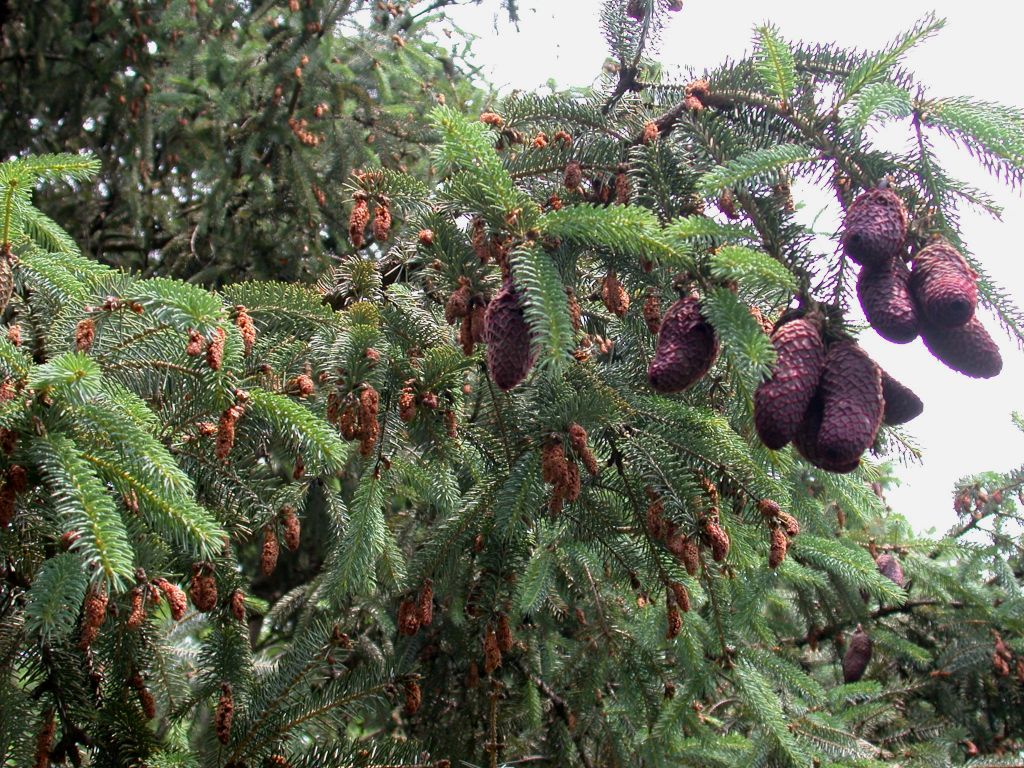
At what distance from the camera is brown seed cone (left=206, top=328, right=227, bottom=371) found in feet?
4.54

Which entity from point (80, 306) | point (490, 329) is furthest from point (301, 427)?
point (80, 306)

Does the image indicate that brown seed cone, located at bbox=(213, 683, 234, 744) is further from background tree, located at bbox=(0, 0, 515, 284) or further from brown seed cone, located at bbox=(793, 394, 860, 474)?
background tree, located at bbox=(0, 0, 515, 284)

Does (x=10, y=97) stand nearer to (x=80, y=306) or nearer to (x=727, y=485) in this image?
(x=80, y=306)

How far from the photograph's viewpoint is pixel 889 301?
1343 millimetres

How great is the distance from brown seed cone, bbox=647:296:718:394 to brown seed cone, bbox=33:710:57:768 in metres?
1.32

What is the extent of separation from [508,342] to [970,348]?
784 mm

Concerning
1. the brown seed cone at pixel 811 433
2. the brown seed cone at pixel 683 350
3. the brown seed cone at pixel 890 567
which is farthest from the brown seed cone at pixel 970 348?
the brown seed cone at pixel 890 567

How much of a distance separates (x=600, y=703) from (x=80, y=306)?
210cm

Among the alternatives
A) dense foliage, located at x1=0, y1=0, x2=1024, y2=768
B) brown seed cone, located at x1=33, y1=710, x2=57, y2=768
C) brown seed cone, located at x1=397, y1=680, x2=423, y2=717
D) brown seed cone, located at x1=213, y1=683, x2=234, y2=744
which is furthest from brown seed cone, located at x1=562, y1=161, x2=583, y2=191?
brown seed cone, located at x1=33, y1=710, x2=57, y2=768

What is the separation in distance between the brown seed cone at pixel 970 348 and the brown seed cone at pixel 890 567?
240 centimetres

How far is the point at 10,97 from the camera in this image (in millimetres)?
4492

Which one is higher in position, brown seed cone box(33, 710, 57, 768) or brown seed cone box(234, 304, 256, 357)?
brown seed cone box(234, 304, 256, 357)

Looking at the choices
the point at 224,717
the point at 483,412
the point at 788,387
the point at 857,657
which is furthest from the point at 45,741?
the point at 857,657

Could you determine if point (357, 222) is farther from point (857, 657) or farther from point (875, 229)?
point (857, 657)
